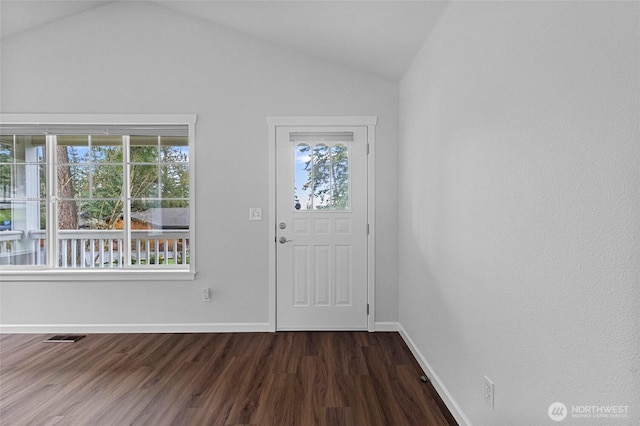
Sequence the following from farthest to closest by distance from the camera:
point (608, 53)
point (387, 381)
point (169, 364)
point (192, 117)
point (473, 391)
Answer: point (192, 117) < point (169, 364) < point (387, 381) < point (473, 391) < point (608, 53)

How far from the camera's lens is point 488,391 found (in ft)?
4.88

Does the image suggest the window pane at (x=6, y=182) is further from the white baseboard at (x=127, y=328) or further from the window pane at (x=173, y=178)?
the window pane at (x=173, y=178)

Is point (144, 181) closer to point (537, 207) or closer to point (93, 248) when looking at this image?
point (93, 248)

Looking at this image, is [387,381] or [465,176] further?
[387,381]

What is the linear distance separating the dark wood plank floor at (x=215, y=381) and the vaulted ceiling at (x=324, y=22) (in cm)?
243

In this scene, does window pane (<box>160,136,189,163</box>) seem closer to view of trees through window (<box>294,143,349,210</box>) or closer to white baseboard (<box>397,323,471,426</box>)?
view of trees through window (<box>294,143,349,210</box>)

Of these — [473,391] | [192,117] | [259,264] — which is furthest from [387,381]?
[192,117]

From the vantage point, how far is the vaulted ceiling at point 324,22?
2.22 m

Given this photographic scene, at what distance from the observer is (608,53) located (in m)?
0.87

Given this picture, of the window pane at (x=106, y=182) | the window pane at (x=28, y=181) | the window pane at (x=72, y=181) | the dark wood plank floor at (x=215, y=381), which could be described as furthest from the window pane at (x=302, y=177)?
the window pane at (x=28, y=181)

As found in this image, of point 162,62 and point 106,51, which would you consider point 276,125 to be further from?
point 106,51

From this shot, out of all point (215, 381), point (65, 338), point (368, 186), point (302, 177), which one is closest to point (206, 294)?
point (215, 381)

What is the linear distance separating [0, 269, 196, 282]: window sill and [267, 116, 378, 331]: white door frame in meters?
0.81

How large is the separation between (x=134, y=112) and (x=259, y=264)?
1.91 m
